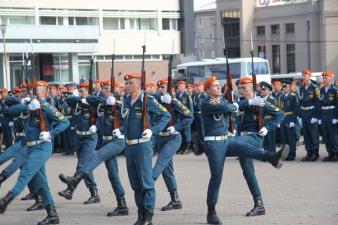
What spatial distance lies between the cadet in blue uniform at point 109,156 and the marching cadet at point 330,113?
7.79 metres

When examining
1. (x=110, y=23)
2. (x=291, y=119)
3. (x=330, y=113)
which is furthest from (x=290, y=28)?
(x=330, y=113)

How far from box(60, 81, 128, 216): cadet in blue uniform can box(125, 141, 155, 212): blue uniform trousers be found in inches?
57.8

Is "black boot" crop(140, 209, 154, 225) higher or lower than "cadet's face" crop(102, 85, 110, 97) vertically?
lower

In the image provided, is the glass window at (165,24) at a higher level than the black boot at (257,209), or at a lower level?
higher

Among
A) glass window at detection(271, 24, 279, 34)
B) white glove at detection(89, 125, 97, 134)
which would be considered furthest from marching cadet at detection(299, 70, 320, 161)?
glass window at detection(271, 24, 279, 34)

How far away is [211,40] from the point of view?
109625mm

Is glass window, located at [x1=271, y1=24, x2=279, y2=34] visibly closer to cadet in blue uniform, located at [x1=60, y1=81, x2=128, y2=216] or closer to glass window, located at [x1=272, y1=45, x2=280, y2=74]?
glass window, located at [x1=272, y1=45, x2=280, y2=74]

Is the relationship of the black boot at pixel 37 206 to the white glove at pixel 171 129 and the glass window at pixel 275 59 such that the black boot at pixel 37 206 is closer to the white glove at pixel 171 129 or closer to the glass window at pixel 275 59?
the white glove at pixel 171 129

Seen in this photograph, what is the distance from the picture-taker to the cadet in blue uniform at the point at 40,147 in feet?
36.4

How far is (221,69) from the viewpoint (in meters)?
47.9

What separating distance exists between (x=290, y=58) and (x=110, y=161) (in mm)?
79203

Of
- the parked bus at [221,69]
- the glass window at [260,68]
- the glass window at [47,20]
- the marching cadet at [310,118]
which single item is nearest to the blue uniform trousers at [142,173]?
the marching cadet at [310,118]

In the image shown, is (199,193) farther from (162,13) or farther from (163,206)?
(162,13)

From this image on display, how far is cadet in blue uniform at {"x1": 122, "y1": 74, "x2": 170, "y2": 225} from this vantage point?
34.7 ft
